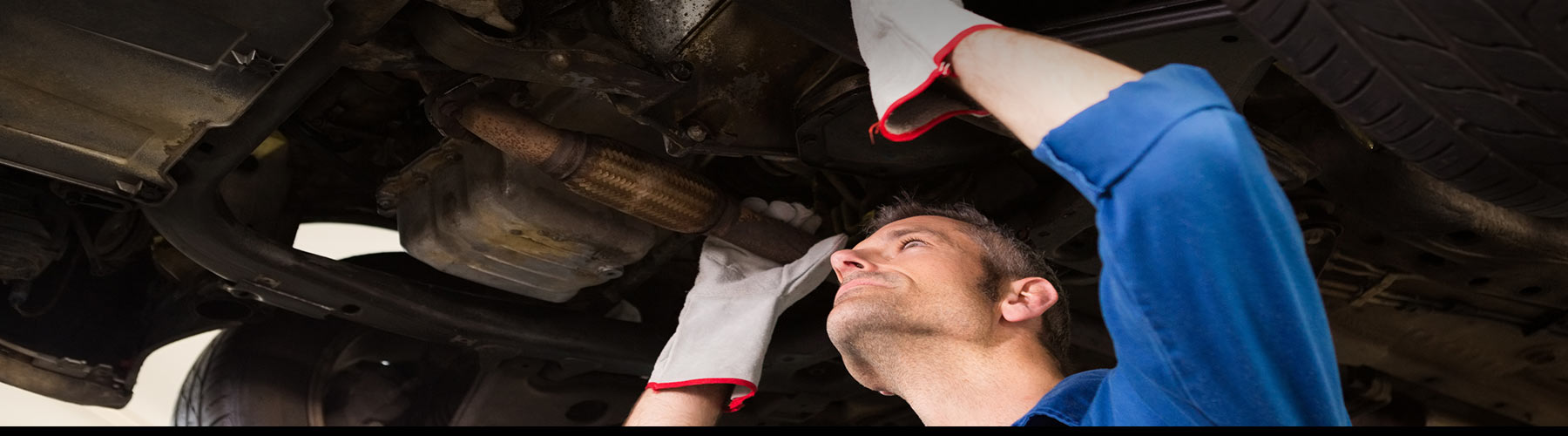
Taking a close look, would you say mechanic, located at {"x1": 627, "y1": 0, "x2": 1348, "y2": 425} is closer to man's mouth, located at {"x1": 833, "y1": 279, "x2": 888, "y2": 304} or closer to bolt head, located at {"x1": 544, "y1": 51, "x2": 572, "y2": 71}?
man's mouth, located at {"x1": 833, "y1": 279, "x2": 888, "y2": 304}

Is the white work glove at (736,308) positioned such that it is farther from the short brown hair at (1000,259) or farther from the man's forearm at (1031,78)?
the man's forearm at (1031,78)

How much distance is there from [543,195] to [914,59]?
87 centimetres

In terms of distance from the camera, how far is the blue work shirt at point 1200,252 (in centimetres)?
92

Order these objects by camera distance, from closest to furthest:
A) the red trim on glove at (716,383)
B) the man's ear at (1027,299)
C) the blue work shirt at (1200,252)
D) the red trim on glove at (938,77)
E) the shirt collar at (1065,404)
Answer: the blue work shirt at (1200,252) < the red trim on glove at (938,77) < the shirt collar at (1065,404) < the man's ear at (1027,299) < the red trim on glove at (716,383)

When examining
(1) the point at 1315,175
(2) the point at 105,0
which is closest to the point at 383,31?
(2) the point at 105,0

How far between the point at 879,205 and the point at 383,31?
0.78 metres

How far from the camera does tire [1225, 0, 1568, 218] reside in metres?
1.02

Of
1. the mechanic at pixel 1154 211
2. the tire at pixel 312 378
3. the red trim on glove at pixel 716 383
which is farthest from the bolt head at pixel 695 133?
the tire at pixel 312 378

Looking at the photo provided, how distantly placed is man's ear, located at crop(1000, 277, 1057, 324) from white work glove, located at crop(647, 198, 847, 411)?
1.17 ft

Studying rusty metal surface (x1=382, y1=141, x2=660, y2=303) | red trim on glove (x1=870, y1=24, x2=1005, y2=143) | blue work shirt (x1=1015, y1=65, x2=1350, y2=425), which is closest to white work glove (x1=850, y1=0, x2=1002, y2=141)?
red trim on glove (x1=870, y1=24, x2=1005, y2=143)

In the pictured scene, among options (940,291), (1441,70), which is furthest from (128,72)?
(1441,70)

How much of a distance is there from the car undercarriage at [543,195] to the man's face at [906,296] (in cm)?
16

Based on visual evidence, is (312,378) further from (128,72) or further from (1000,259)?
(1000,259)

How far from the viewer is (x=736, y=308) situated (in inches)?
74.4
